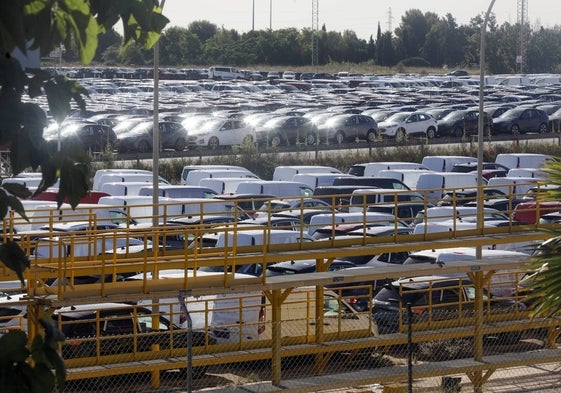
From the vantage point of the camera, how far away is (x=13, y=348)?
3.67 m

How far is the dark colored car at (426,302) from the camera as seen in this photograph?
15.8 m

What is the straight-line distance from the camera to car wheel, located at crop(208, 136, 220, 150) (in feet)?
138

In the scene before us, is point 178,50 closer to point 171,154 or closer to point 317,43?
point 317,43

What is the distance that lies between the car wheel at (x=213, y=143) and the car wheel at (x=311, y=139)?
12.5 feet

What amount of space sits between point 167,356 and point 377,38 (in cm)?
10830

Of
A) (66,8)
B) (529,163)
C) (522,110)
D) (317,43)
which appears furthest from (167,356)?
(317,43)

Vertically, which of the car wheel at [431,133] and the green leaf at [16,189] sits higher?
the green leaf at [16,189]

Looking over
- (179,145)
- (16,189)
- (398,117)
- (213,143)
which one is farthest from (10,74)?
(398,117)

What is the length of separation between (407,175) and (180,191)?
7.96 m

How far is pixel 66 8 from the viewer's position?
3.66 meters

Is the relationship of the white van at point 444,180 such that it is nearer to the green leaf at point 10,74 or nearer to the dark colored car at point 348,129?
the dark colored car at point 348,129

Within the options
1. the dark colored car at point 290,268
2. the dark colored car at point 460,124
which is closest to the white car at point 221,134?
the dark colored car at point 460,124

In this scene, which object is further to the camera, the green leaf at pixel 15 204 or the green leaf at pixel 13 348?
the green leaf at pixel 15 204

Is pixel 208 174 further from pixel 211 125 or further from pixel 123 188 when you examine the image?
pixel 211 125
